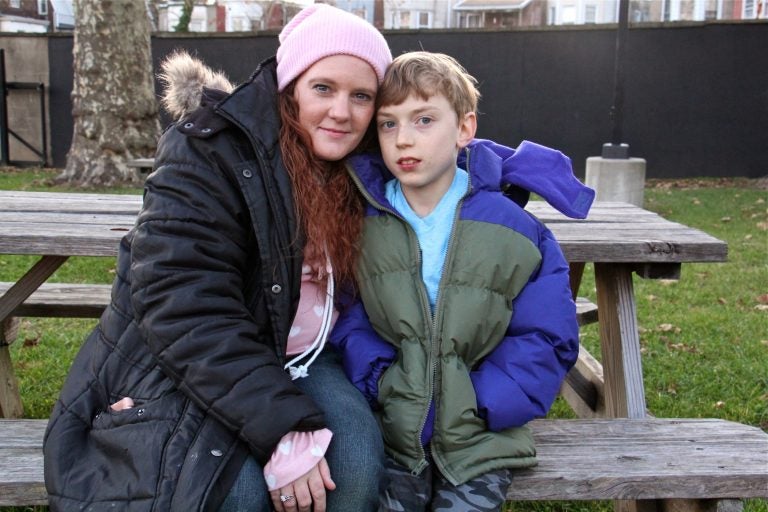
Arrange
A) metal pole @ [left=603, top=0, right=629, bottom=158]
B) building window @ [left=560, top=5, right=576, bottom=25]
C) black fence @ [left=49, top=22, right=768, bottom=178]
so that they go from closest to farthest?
metal pole @ [left=603, top=0, right=629, bottom=158] → black fence @ [left=49, top=22, right=768, bottom=178] → building window @ [left=560, top=5, right=576, bottom=25]

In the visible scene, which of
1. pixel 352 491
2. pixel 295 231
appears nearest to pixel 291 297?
pixel 295 231

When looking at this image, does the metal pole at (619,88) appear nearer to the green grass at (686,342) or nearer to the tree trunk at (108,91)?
the green grass at (686,342)

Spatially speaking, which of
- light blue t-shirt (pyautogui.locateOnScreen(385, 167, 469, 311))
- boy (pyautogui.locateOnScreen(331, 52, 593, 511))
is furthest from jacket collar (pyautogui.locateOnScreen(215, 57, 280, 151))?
light blue t-shirt (pyautogui.locateOnScreen(385, 167, 469, 311))

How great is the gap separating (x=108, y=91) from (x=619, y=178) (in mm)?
6478

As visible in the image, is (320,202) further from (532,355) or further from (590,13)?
(590,13)

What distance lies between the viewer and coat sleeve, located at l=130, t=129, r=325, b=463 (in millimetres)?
1845

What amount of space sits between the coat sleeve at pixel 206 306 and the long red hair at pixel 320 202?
159 millimetres

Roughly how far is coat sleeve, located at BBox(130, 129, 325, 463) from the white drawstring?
0.17m

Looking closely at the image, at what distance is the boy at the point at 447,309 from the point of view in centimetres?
204

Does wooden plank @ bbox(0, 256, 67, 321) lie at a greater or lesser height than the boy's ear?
lesser

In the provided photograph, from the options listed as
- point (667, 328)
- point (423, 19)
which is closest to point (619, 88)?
→ point (667, 328)

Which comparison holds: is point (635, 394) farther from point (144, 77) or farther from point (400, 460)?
point (144, 77)

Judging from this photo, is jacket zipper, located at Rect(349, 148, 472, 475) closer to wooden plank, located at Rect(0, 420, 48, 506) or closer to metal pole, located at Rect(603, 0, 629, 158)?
wooden plank, located at Rect(0, 420, 48, 506)

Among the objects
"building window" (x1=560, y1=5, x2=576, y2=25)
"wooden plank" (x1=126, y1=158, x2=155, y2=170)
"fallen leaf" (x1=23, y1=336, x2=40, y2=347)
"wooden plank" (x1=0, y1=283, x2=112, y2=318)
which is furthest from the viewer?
"building window" (x1=560, y1=5, x2=576, y2=25)
